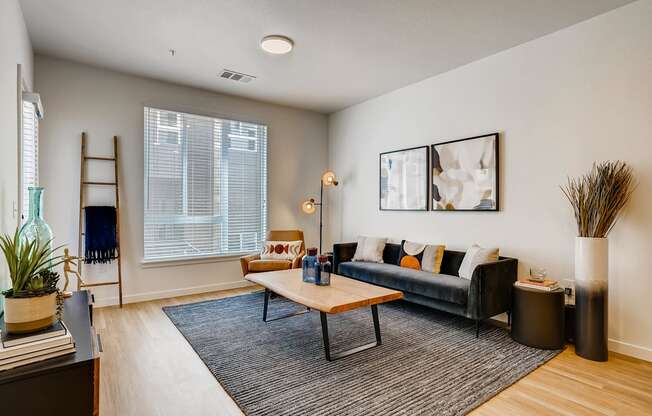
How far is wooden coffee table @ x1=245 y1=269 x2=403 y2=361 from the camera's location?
2529 mm

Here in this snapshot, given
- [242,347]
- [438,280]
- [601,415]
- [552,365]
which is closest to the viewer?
[601,415]

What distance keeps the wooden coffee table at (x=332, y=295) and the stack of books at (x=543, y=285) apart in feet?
3.69

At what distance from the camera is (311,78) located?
A: 432cm

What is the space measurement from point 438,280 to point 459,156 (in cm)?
148

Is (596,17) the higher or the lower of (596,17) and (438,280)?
the higher

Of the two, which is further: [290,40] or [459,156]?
[459,156]

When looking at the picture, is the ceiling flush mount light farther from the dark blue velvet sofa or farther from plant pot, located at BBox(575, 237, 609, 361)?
plant pot, located at BBox(575, 237, 609, 361)

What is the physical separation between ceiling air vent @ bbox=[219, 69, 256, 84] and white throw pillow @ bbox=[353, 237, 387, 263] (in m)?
2.63

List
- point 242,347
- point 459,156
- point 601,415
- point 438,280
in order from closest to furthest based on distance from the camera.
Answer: point 601,415
point 242,347
point 438,280
point 459,156

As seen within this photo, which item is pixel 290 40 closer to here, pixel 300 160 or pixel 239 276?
pixel 300 160

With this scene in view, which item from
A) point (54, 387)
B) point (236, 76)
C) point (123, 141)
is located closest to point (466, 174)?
point (236, 76)

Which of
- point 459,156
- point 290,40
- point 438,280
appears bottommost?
point 438,280

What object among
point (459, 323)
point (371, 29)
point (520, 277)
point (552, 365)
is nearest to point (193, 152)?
point (371, 29)

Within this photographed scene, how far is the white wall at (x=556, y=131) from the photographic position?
2.70 metres
